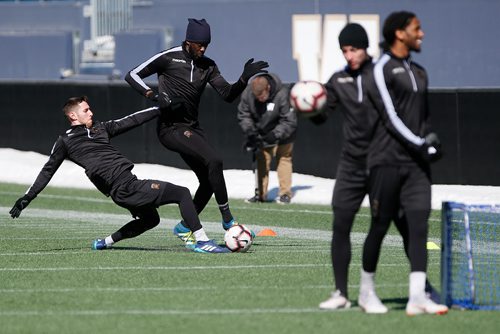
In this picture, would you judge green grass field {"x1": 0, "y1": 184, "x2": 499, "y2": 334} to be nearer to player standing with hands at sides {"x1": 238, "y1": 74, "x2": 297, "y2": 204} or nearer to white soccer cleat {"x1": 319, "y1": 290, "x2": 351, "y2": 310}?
white soccer cleat {"x1": 319, "y1": 290, "x2": 351, "y2": 310}

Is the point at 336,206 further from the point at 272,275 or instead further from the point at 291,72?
the point at 291,72

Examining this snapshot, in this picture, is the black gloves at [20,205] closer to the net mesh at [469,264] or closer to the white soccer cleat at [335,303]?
the net mesh at [469,264]

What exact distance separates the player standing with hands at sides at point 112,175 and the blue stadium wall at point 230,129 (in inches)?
378

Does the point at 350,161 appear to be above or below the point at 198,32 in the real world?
below

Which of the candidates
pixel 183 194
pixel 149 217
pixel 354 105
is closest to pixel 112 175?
pixel 149 217

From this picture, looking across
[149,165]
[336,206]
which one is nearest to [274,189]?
[149,165]

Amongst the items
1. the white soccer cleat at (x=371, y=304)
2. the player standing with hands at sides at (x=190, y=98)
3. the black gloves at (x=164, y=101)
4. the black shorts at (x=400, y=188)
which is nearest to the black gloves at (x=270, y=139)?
the player standing with hands at sides at (x=190, y=98)

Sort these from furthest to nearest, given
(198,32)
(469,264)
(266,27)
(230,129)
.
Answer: (266,27) → (230,129) → (198,32) → (469,264)

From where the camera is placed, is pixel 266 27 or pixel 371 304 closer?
pixel 371 304

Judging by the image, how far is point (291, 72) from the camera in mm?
39156

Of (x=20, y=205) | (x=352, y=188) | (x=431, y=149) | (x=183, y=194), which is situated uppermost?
(x=431, y=149)

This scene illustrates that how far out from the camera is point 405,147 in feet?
31.5

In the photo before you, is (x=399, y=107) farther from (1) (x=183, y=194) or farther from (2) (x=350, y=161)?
(1) (x=183, y=194)

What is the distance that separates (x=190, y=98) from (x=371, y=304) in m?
5.79
